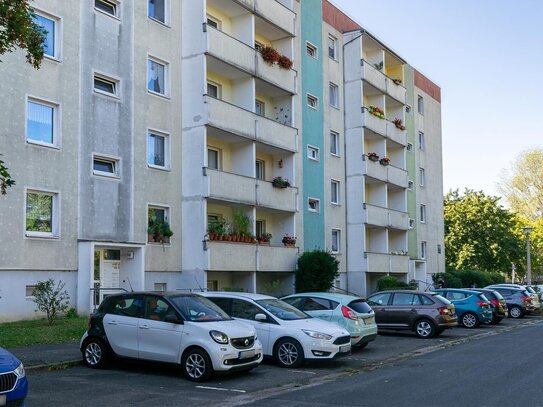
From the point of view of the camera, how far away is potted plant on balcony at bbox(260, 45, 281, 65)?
29.4m

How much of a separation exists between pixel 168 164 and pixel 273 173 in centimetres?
776

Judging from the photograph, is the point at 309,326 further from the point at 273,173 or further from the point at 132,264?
the point at 273,173

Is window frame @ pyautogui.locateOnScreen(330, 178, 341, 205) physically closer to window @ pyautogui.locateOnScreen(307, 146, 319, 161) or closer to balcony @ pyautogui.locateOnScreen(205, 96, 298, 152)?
window @ pyautogui.locateOnScreen(307, 146, 319, 161)

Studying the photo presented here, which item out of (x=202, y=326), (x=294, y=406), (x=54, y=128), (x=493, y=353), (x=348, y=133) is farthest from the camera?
(x=348, y=133)

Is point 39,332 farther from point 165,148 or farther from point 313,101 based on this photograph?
point 313,101

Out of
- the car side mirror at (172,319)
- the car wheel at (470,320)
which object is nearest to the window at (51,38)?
the car side mirror at (172,319)

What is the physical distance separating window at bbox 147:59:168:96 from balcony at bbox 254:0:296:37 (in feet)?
18.0

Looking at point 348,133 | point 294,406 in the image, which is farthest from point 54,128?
point 348,133

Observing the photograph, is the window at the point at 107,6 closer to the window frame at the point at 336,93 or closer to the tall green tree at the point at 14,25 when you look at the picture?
the tall green tree at the point at 14,25

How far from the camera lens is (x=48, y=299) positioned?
19.3 m

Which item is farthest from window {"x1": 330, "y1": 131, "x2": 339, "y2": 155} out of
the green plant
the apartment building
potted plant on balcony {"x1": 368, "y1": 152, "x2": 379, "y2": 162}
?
the green plant

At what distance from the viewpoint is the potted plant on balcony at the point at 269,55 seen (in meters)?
29.4

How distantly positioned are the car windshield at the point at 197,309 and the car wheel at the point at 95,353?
70.5 inches

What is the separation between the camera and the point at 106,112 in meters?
22.7
